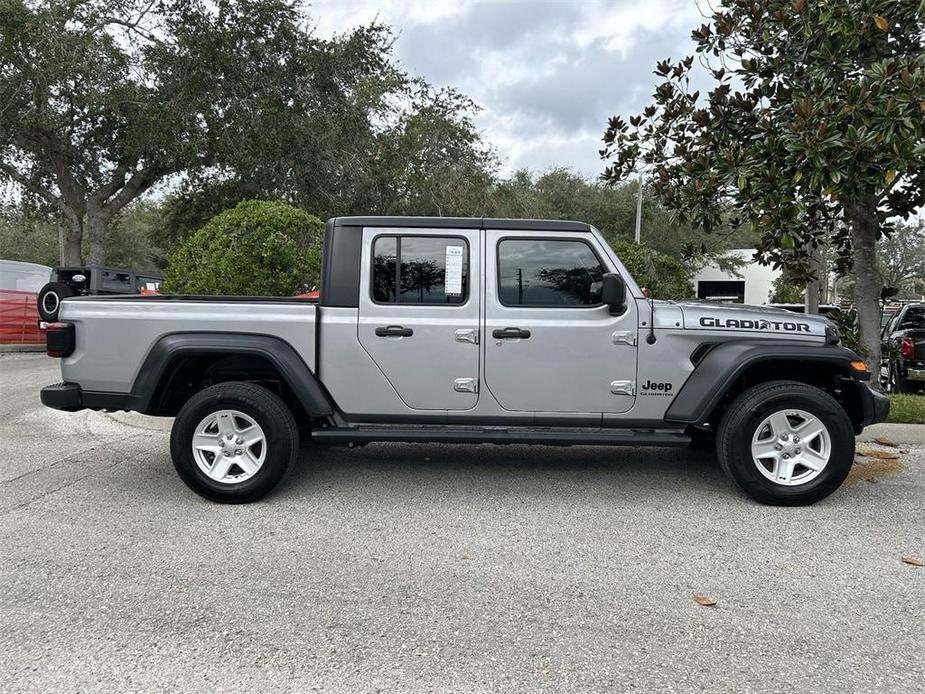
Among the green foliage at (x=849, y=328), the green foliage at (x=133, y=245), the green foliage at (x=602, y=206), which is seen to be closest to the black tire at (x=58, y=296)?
the green foliage at (x=849, y=328)

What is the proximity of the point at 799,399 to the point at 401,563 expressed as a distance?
2.75 m

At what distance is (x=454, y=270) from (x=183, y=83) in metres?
15.1

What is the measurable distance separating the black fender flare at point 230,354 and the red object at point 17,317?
38.9ft

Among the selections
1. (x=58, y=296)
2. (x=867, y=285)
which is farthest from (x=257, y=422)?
(x=867, y=285)

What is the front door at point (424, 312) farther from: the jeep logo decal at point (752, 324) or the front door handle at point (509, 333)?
the jeep logo decal at point (752, 324)

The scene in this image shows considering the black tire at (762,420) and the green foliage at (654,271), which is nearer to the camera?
the black tire at (762,420)

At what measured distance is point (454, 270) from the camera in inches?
192

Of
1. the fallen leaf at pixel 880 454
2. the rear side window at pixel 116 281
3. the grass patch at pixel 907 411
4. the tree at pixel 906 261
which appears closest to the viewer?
the fallen leaf at pixel 880 454

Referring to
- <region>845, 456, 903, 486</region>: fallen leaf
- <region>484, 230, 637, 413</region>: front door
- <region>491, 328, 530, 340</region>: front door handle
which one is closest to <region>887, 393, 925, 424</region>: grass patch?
<region>845, 456, 903, 486</region>: fallen leaf

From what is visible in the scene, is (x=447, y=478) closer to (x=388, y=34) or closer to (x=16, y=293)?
(x=16, y=293)

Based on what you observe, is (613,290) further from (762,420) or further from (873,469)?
(873,469)

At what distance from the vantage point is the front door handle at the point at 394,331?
479 centimetres

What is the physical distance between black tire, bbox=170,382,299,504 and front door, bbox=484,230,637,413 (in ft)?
4.58

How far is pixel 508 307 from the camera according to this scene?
15.9ft
